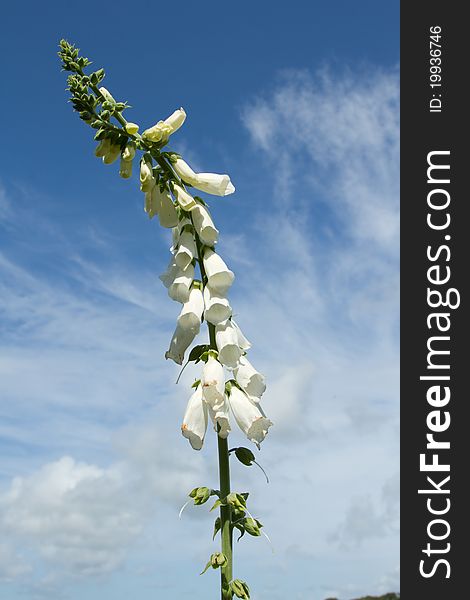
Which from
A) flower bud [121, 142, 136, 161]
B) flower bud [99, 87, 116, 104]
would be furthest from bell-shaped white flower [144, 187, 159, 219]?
flower bud [99, 87, 116, 104]

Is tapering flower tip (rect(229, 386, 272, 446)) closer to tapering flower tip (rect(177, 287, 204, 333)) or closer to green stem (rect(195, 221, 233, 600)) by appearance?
green stem (rect(195, 221, 233, 600))

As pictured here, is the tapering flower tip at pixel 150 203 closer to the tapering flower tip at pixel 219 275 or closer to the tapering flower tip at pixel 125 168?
the tapering flower tip at pixel 125 168

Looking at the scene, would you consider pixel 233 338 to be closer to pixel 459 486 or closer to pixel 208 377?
pixel 208 377

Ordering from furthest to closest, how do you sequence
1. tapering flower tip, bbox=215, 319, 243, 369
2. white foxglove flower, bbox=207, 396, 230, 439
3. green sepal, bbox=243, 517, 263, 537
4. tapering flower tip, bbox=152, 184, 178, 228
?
tapering flower tip, bbox=152, 184, 178, 228
tapering flower tip, bbox=215, 319, 243, 369
white foxglove flower, bbox=207, 396, 230, 439
green sepal, bbox=243, 517, 263, 537

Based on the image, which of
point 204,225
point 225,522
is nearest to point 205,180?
point 204,225

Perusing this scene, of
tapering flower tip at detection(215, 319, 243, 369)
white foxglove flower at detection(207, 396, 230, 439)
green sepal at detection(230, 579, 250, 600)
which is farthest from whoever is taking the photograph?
tapering flower tip at detection(215, 319, 243, 369)

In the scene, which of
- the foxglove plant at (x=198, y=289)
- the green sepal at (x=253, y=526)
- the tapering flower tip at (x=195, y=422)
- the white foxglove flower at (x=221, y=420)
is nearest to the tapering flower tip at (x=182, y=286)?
the foxglove plant at (x=198, y=289)

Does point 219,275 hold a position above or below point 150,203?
below

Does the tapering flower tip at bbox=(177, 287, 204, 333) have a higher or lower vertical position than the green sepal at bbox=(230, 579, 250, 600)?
higher

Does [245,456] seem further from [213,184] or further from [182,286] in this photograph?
[213,184]
